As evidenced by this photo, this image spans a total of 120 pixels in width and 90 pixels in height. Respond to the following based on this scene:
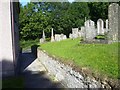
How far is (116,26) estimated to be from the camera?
15375 mm

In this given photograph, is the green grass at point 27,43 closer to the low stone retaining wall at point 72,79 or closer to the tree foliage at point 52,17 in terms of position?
the tree foliage at point 52,17

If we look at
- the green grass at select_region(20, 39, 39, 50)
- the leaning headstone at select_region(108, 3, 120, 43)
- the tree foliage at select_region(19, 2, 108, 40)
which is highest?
the tree foliage at select_region(19, 2, 108, 40)

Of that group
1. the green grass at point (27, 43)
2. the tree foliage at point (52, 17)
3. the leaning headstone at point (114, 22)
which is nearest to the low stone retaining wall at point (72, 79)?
the leaning headstone at point (114, 22)

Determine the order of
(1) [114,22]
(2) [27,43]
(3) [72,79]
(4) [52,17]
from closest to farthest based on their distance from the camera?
(3) [72,79] → (1) [114,22] → (2) [27,43] → (4) [52,17]

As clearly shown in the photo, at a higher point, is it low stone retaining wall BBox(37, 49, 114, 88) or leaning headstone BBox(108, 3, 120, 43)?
leaning headstone BBox(108, 3, 120, 43)

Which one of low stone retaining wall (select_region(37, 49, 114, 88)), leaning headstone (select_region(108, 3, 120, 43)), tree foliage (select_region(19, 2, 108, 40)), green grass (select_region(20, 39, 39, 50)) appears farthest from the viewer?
tree foliage (select_region(19, 2, 108, 40))

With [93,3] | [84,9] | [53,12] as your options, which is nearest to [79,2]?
[84,9]

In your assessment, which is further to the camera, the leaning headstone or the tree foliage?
the tree foliage

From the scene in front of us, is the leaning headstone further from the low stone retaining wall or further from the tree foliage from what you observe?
the tree foliage

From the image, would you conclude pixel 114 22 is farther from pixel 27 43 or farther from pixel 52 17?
pixel 52 17

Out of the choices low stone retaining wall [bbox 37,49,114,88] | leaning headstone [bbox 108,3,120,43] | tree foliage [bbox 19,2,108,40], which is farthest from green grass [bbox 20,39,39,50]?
low stone retaining wall [bbox 37,49,114,88]

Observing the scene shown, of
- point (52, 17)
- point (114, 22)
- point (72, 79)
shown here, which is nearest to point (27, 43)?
point (52, 17)

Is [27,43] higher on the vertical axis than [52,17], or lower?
lower

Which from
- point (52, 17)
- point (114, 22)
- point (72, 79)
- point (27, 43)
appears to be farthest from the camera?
point (52, 17)
